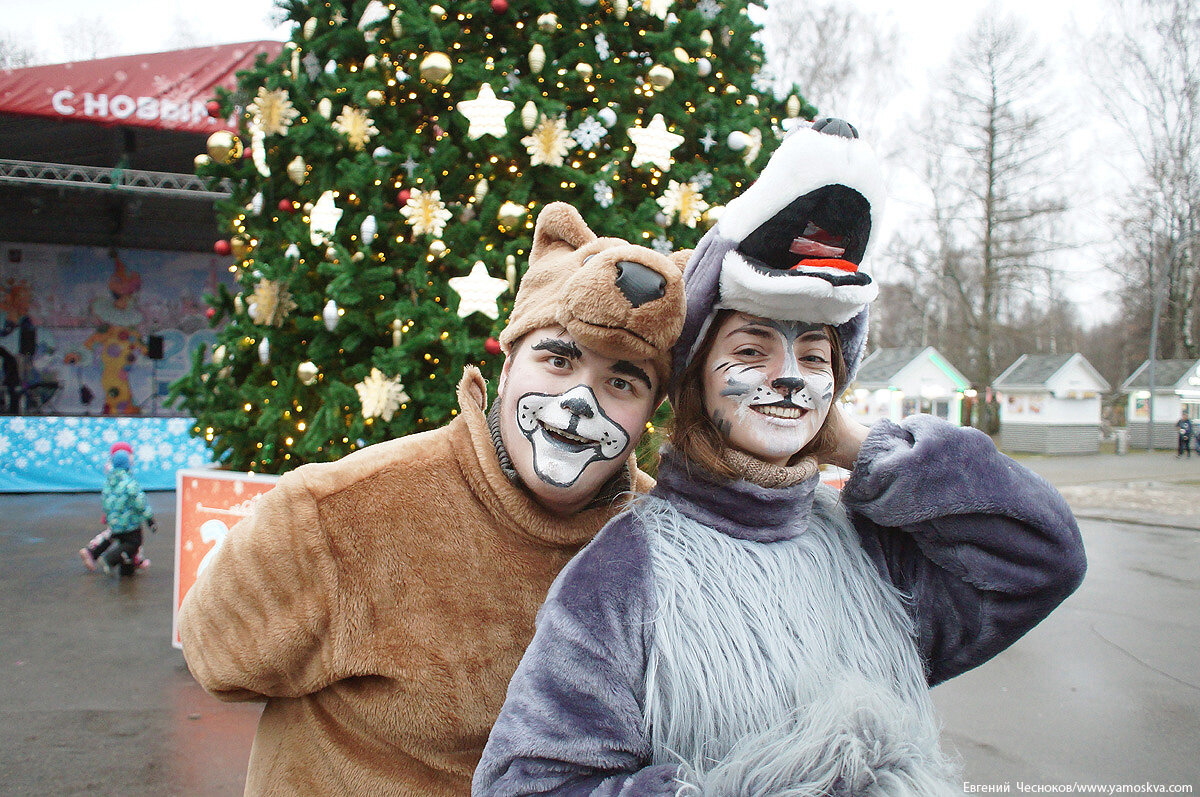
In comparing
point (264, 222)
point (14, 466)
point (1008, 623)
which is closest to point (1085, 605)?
point (1008, 623)

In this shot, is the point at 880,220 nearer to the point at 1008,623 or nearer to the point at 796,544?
the point at 796,544

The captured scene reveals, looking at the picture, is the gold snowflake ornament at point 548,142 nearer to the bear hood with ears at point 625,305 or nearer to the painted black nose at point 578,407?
the bear hood with ears at point 625,305

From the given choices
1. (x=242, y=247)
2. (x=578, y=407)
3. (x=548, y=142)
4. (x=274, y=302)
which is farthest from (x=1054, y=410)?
(x=578, y=407)

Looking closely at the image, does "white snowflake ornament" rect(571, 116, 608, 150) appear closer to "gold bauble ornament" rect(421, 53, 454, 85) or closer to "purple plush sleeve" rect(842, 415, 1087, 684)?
"gold bauble ornament" rect(421, 53, 454, 85)

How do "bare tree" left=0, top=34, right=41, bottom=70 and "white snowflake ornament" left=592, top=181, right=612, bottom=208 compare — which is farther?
"bare tree" left=0, top=34, right=41, bottom=70

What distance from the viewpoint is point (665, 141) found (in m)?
3.45

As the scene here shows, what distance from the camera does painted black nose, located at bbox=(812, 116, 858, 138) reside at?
1.28m

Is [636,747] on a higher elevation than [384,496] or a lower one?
lower

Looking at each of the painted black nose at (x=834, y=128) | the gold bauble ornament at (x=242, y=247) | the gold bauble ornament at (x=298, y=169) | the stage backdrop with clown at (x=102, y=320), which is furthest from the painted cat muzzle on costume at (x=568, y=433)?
the stage backdrop with clown at (x=102, y=320)

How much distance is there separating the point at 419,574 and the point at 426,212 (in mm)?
2170

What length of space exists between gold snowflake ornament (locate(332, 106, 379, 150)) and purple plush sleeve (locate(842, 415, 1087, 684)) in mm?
2777

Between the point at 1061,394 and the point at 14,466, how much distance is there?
27441 millimetres

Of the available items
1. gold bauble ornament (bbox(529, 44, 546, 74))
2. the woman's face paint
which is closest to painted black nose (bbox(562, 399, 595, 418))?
the woman's face paint

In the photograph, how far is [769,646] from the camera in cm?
125
